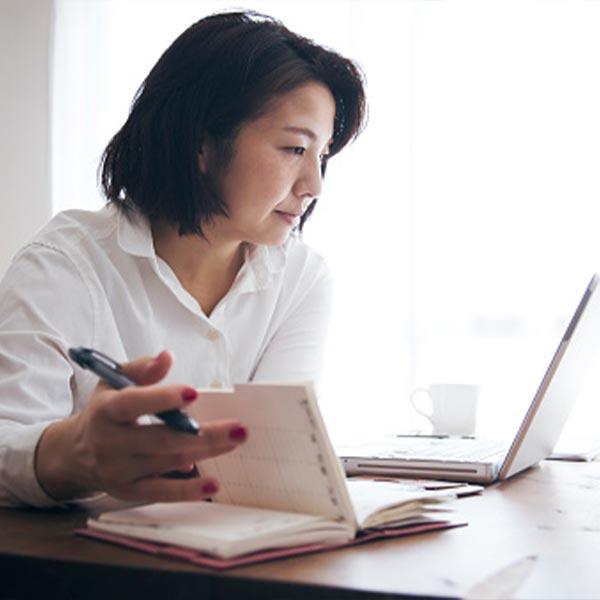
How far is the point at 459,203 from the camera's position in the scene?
91.2 inches

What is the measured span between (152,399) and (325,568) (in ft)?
0.55

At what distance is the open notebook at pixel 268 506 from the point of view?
2.22 ft

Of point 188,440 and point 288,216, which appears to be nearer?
point 188,440

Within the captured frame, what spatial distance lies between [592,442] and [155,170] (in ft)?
3.10

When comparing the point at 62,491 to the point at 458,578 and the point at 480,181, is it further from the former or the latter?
the point at 480,181

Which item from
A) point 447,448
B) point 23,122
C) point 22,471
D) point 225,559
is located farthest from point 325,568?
point 23,122

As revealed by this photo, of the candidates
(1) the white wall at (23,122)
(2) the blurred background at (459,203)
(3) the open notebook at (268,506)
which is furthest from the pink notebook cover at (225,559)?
(1) the white wall at (23,122)

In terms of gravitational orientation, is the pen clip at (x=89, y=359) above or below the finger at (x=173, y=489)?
above

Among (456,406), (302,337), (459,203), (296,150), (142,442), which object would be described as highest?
(296,150)

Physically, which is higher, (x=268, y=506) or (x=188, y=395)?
(x=188, y=395)

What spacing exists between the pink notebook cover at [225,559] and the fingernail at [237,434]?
8cm

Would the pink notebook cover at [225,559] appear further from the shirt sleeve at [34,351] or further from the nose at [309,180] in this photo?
the nose at [309,180]

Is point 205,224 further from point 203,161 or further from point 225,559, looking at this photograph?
point 225,559

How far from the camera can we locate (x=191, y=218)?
1399 millimetres
